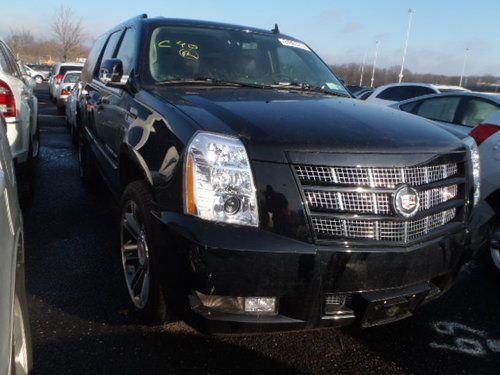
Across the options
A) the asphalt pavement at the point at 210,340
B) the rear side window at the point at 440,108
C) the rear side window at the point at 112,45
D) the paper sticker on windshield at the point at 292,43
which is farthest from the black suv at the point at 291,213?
the rear side window at the point at 440,108

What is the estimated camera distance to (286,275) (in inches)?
81.5

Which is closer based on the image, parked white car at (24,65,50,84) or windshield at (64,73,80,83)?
parked white car at (24,65,50,84)

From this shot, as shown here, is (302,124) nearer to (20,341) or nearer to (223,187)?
(223,187)

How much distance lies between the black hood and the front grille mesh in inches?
4.2

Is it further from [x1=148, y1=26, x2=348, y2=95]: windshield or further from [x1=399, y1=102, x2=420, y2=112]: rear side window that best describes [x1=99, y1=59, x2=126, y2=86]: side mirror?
[x1=399, y1=102, x2=420, y2=112]: rear side window

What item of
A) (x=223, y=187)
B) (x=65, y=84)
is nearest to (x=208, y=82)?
(x=223, y=187)

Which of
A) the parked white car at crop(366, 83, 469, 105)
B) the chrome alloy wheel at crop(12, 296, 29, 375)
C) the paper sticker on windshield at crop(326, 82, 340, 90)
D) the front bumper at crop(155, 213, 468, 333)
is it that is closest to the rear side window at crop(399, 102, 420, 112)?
the paper sticker on windshield at crop(326, 82, 340, 90)

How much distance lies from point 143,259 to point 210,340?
615 mm

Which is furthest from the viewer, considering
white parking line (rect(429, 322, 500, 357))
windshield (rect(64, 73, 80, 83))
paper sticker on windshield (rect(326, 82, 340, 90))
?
windshield (rect(64, 73, 80, 83))

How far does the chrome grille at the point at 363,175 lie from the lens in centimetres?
215

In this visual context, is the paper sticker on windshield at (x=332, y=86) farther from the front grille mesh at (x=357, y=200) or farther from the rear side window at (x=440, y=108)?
the rear side window at (x=440, y=108)

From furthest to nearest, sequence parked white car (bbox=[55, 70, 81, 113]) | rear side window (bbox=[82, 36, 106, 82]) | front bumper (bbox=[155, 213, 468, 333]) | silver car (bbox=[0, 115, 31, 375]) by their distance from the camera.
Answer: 1. parked white car (bbox=[55, 70, 81, 113])
2. rear side window (bbox=[82, 36, 106, 82])
3. front bumper (bbox=[155, 213, 468, 333])
4. silver car (bbox=[0, 115, 31, 375])

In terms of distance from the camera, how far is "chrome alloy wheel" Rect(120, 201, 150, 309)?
8.80 ft

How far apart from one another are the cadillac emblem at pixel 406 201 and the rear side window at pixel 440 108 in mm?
4679
